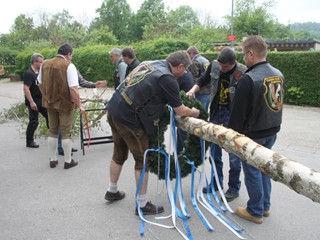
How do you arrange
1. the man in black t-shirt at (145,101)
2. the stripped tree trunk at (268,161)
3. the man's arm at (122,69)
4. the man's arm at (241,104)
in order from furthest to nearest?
the man's arm at (122,69)
the man in black t-shirt at (145,101)
the man's arm at (241,104)
the stripped tree trunk at (268,161)

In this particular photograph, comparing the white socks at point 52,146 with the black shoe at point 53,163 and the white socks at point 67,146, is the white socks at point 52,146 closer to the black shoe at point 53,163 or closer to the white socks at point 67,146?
the black shoe at point 53,163

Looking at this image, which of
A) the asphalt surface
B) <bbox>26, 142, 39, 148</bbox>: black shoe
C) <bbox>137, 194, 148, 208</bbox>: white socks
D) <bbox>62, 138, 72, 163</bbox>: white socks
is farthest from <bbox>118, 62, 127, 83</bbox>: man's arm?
<bbox>137, 194, 148, 208</bbox>: white socks

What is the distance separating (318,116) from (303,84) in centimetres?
187

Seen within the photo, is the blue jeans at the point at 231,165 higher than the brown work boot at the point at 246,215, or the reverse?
the blue jeans at the point at 231,165

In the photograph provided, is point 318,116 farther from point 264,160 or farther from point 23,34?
point 23,34

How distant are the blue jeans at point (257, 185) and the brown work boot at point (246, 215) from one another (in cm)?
4

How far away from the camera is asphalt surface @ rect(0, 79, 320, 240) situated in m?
3.23

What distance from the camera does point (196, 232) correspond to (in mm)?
3236

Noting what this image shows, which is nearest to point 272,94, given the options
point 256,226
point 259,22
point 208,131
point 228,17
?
point 208,131

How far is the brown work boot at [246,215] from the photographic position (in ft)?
11.1

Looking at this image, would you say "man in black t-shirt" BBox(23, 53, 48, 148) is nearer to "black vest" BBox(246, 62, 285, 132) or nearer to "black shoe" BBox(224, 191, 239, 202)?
"black shoe" BBox(224, 191, 239, 202)

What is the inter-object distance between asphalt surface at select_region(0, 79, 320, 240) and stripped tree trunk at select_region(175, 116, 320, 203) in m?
1.06

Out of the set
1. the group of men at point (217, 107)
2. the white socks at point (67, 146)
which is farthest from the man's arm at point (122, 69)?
the group of men at point (217, 107)

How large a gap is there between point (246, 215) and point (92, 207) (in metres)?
1.81
